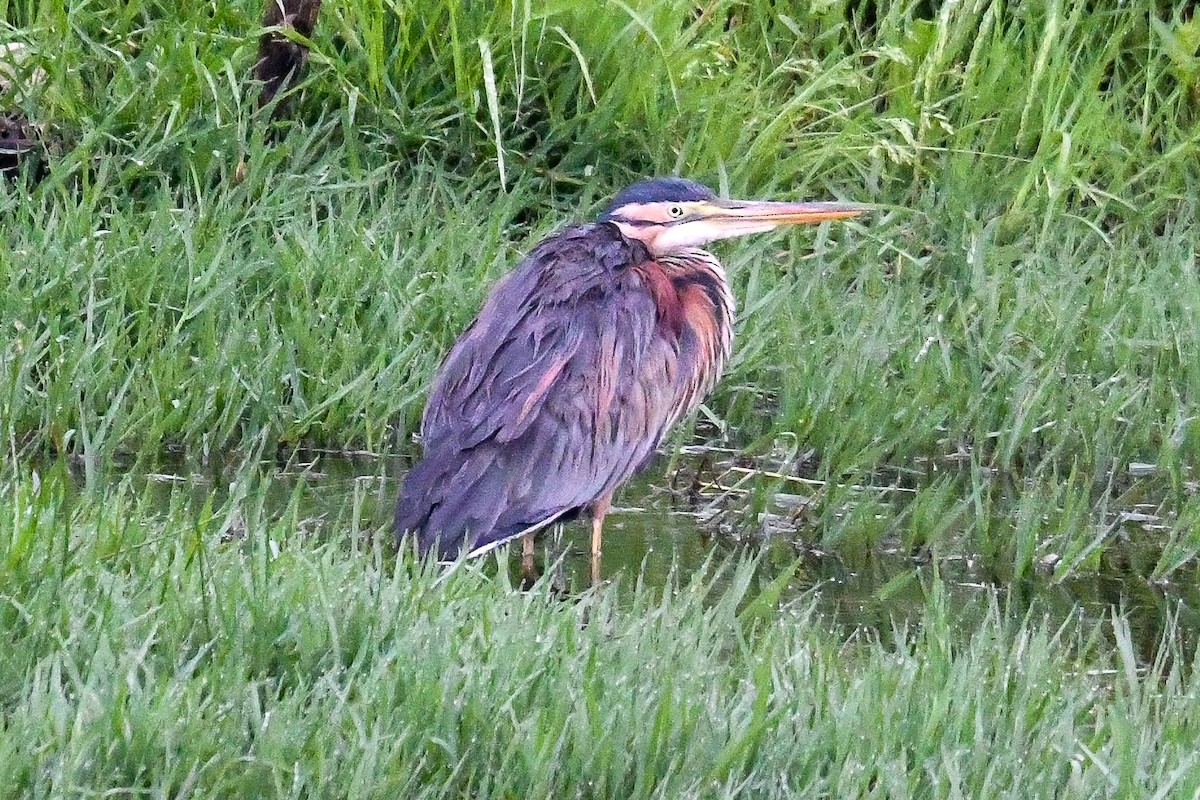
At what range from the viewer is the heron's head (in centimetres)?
507

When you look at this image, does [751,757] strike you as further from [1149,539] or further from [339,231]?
[339,231]

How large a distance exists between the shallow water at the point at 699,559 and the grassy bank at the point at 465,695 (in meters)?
0.49

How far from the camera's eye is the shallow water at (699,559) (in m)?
4.11

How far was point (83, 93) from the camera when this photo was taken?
19.6ft

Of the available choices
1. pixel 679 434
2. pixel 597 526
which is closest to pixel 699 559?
pixel 597 526

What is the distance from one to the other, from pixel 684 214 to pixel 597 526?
3.42ft

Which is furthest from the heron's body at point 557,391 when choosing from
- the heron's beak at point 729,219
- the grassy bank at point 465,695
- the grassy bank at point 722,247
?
the grassy bank at point 465,695

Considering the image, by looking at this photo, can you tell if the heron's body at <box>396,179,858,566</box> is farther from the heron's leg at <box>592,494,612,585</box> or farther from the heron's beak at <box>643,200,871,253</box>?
the heron's beak at <box>643,200,871,253</box>

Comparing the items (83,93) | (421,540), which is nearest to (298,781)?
(421,540)

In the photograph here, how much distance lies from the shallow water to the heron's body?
0.15 metres

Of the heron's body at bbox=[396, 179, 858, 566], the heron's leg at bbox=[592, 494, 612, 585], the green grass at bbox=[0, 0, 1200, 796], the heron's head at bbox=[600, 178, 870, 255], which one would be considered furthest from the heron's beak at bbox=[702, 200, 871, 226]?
the heron's leg at bbox=[592, 494, 612, 585]

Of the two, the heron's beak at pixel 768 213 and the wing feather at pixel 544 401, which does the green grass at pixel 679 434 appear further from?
the heron's beak at pixel 768 213

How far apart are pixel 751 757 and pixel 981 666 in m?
0.55

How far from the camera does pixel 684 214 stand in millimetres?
5094
